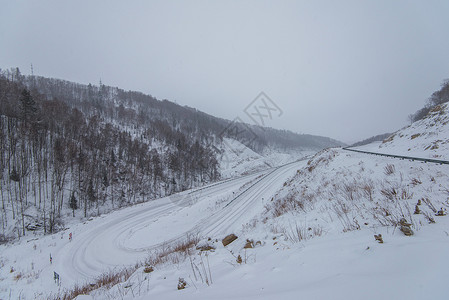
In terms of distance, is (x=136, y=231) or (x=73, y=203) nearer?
(x=136, y=231)

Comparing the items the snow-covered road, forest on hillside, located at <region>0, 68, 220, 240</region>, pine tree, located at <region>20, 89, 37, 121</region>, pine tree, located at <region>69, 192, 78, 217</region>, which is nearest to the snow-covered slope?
forest on hillside, located at <region>0, 68, 220, 240</region>

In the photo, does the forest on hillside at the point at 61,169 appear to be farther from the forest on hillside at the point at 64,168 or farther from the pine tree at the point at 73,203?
the pine tree at the point at 73,203

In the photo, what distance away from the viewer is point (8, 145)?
3462cm

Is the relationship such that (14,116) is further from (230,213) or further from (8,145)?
(230,213)

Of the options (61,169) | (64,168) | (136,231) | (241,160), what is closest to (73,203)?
(61,169)

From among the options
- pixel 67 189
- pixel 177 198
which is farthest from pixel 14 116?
pixel 177 198

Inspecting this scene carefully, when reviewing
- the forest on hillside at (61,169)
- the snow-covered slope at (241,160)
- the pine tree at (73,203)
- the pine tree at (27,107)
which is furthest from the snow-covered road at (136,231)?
the snow-covered slope at (241,160)

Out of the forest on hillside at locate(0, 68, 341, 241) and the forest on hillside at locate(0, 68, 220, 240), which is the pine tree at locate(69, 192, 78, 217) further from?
the forest on hillside at locate(0, 68, 220, 240)

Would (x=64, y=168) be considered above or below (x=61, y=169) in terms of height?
above

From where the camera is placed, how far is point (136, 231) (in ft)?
59.5

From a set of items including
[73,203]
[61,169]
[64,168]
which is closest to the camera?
[73,203]

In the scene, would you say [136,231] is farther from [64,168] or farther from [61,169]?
[64,168]

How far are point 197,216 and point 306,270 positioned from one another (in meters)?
18.9

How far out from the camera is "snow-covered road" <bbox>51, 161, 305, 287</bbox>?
13281mm
